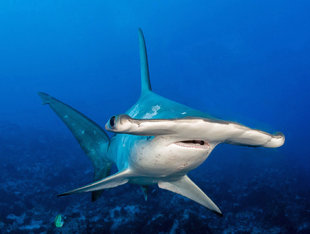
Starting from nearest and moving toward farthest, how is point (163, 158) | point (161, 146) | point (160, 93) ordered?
1. point (161, 146)
2. point (163, 158)
3. point (160, 93)

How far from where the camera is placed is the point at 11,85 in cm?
10275

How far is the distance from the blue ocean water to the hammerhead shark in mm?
2962

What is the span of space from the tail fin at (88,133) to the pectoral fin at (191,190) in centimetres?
107

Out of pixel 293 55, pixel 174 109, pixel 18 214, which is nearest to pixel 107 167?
pixel 174 109

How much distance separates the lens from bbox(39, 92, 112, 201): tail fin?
9.87 ft

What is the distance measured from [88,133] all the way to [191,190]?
6.08 ft

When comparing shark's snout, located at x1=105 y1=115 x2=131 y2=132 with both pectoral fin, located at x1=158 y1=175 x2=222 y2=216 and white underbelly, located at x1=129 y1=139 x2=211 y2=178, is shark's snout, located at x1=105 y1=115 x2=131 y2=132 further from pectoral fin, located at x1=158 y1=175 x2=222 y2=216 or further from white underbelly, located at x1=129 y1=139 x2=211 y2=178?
pectoral fin, located at x1=158 y1=175 x2=222 y2=216

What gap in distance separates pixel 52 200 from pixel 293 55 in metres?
85.8

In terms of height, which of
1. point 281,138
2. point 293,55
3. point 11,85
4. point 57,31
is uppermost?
point 57,31

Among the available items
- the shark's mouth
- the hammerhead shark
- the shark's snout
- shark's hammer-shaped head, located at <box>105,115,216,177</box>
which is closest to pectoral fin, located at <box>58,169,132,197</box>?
the hammerhead shark

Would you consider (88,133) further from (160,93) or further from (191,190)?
(160,93)

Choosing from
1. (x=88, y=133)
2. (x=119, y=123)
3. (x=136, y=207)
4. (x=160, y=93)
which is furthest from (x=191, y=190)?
(x=160, y=93)

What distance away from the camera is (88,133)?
Answer: 3.15m

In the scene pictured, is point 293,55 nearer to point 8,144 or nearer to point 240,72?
point 240,72
